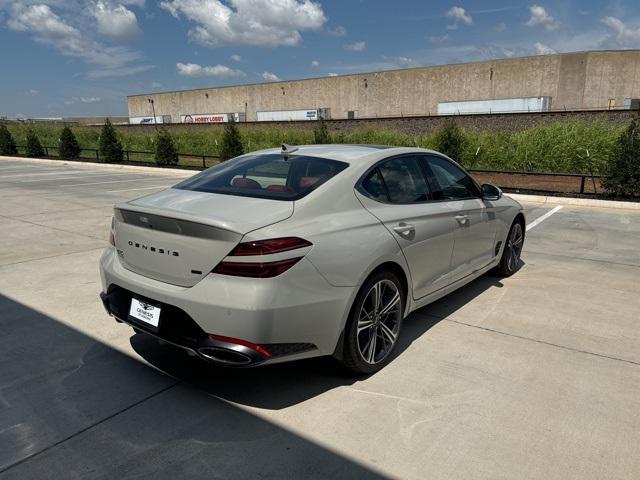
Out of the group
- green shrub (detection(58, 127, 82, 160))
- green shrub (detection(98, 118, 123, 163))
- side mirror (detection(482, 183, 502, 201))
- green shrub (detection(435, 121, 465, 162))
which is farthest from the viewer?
green shrub (detection(58, 127, 82, 160))

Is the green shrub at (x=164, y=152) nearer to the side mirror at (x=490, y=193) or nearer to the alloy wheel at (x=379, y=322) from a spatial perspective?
the side mirror at (x=490, y=193)

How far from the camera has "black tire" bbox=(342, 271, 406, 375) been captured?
3.10 m

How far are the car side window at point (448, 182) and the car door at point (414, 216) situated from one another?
137 mm

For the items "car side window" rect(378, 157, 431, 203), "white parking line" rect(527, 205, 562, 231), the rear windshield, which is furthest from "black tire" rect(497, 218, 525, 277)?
"white parking line" rect(527, 205, 562, 231)

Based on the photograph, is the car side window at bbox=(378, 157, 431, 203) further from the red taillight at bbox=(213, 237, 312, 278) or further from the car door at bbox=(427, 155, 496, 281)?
the red taillight at bbox=(213, 237, 312, 278)

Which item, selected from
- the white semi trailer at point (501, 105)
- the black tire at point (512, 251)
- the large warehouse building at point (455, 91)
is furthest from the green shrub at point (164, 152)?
the white semi trailer at point (501, 105)

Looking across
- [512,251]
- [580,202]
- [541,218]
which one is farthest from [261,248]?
[580,202]

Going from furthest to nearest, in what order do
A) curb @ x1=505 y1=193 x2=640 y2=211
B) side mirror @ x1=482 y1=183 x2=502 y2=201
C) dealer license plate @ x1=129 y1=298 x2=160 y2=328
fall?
curb @ x1=505 y1=193 x2=640 y2=211
side mirror @ x1=482 y1=183 x2=502 y2=201
dealer license plate @ x1=129 y1=298 x2=160 y2=328

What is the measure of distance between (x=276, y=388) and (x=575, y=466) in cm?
175

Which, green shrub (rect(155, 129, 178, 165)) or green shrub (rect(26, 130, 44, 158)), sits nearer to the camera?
green shrub (rect(155, 129, 178, 165))

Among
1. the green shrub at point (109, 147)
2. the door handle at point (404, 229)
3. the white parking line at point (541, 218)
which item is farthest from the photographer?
the green shrub at point (109, 147)

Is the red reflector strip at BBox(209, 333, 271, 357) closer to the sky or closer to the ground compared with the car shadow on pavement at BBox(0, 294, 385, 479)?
closer to the sky

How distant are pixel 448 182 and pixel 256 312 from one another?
2.54 meters

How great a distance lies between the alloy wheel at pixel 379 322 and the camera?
3244 mm
